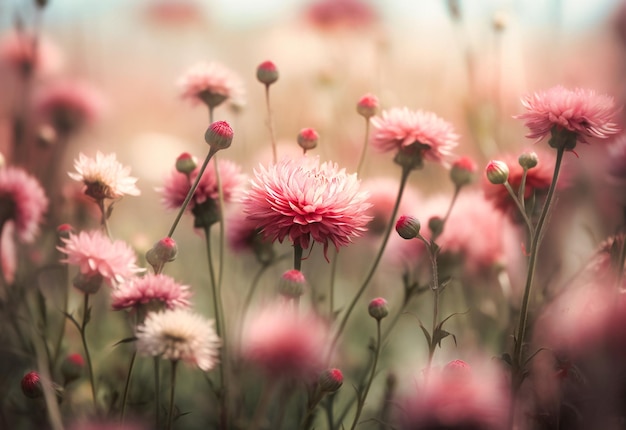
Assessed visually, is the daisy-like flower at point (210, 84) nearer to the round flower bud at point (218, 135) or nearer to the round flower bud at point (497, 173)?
the round flower bud at point (218, 135)

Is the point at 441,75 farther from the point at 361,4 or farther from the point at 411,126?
the point at 411,126

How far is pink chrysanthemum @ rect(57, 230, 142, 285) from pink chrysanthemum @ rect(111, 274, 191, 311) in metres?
0.02

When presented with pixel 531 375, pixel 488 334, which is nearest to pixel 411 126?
pixel 531 375

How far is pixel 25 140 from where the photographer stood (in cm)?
93

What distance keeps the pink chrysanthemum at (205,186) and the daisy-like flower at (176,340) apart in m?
0.19

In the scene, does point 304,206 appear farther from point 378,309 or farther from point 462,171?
point 462,171

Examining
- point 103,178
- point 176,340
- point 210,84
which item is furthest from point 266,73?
point 176,340

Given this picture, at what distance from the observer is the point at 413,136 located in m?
0.63

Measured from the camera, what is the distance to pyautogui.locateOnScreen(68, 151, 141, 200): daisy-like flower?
1.78ft

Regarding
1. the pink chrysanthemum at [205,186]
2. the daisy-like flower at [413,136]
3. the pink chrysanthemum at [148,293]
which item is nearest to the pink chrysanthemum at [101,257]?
the pink chrysanthemum at [148,293]

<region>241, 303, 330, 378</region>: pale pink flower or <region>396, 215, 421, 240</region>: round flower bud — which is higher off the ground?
<region>396, 215, 421, 240</region>: round flower bud

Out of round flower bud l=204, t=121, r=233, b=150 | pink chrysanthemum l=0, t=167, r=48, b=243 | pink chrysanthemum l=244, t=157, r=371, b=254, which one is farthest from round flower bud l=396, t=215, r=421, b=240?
pink chrysanthemum l=0, t=167, r=48, b=243

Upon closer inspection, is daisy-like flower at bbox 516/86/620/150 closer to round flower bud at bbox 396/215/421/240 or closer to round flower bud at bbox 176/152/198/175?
round flower bud at bbox 396/215/421/240

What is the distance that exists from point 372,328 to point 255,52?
26.6 inches
